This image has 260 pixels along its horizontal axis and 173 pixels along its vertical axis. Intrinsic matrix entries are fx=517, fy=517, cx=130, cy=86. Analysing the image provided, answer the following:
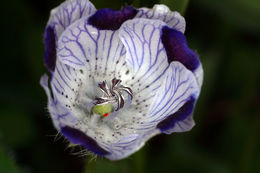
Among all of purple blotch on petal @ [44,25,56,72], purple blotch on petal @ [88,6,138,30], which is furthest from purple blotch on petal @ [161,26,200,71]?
purple blotch on petal @ [44,25,56,72]

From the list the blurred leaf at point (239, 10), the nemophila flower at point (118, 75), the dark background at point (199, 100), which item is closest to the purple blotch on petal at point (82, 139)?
the nemophila flower at point (118, 75)

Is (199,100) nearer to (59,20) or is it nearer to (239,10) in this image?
(239,10)

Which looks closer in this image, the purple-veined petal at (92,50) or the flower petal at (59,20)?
the flower petal at (59,20)

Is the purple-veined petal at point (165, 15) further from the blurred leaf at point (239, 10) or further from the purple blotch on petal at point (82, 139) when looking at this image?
the blurred leaf at point (239, 10)

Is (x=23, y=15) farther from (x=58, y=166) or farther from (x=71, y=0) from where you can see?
(x=71, y=0)

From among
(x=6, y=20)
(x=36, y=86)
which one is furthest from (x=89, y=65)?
(x=6, y=20)

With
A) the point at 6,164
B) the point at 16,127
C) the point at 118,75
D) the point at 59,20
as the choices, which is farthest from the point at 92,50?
the point at 16,127
